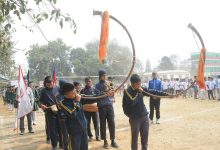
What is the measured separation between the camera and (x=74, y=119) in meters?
6.29

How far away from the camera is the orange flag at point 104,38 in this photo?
24.9 ft

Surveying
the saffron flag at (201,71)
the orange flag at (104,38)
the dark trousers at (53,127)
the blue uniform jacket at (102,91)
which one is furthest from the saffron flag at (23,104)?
the saffron flag at (201,71)

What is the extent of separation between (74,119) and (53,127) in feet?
9.83

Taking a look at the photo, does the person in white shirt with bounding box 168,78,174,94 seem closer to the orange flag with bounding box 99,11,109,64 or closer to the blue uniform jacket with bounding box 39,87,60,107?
the blue uniform jacket with bounding box 39,87,60,107

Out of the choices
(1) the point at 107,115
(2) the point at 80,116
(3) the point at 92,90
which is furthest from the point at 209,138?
(2) the point at 80,116

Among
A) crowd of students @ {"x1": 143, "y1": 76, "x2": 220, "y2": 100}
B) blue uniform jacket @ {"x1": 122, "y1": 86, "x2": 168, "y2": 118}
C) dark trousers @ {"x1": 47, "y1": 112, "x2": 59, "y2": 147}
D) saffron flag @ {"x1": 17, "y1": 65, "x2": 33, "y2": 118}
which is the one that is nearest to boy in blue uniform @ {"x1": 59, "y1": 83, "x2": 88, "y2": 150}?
blue uniform jacket @ {"x1": 122, "y1": 86, "x2": 168, "y2": 118}

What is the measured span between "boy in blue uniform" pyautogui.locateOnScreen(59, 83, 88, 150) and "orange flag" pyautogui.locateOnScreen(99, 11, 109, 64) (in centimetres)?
159

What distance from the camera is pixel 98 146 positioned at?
9398 mm

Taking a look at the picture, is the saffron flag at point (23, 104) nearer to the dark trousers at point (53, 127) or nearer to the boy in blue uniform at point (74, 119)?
the dark trousers at point (53, 127)

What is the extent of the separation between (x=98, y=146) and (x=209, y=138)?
11.4ft

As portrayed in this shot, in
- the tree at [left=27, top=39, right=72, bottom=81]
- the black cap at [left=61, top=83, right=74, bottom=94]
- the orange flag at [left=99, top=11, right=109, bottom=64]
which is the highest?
the tree at [left=27, top=39, right=72, bottom=81]

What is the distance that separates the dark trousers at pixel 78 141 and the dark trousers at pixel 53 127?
296 centimetres

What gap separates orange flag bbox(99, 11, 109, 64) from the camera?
7586 mm

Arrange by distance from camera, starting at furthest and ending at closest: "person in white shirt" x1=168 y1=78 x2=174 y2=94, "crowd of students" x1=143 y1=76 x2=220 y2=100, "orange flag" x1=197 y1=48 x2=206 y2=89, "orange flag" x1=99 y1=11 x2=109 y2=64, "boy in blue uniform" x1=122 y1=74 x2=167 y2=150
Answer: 1. "person in white shirt" x1=168 y1=78 x2=174 y2=94
2. "crowd of students" x1=143 y1=76 x2=220 y2=100
3. "orange flag" x1=197 y1=48 x2=206 y2=89
4. "orange flag" x1=99 y1=11 x2=109 y2=64
5. "boy in blue uniform" x1=122 y1=74 x2=167 y2=150
